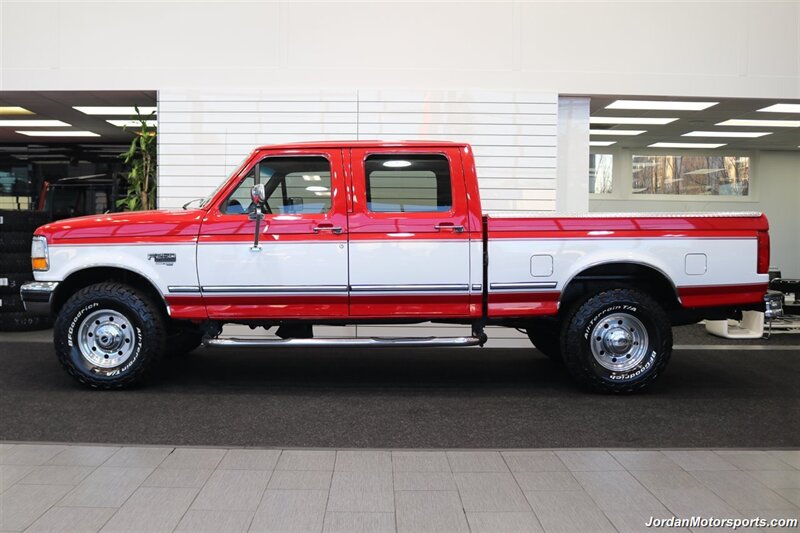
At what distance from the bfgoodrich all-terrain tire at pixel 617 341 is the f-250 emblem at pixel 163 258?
344 centimetres

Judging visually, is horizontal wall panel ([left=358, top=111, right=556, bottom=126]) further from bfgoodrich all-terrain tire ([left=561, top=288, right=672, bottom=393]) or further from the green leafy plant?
bfgoodrich all-terrain tire ([left=561, top=288, right=672, bottom=393])

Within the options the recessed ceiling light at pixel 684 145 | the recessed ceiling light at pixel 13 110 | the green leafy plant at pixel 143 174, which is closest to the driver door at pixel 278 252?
the green leafy plant at pixel 143 174

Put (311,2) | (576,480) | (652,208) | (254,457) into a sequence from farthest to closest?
(652,208) < (311,2) < (254,457) < (576,480)

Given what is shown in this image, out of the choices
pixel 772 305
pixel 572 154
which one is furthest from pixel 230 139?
pixel 772 305

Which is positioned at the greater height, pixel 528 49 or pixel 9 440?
pixel 528 49

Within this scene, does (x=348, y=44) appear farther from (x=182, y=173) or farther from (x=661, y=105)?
(x=661, y=105)

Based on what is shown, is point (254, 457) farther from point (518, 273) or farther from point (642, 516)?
point (518, 273)

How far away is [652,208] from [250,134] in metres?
9.12

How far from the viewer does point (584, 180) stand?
31.4ft

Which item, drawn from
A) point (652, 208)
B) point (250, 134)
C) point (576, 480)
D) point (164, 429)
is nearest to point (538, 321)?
point (576, 480)

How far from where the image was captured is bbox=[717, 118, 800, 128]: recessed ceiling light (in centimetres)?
1116

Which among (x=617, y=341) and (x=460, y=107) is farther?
(x=460, y=107)

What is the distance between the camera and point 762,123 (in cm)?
1138
